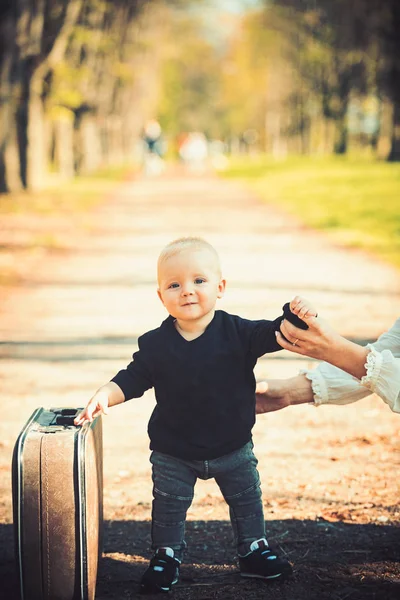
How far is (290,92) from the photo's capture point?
202ft

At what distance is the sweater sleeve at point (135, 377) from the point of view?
3322 millimetres

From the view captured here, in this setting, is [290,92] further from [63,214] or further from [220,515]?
[220,515]

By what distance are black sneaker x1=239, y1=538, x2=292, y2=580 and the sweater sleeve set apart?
0.72 m

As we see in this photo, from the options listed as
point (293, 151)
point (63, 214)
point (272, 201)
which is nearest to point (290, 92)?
point (293, 151)

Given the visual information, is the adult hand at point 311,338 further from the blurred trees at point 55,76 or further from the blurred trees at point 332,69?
the blurred trees at point 332,69

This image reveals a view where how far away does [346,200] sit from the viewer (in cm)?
2122

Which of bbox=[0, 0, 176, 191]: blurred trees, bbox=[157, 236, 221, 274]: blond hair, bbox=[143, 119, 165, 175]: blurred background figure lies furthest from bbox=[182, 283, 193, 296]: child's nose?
bbox=[143, 119, 165, 175]: blurred background figure

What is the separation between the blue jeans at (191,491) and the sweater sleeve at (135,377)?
239 mm

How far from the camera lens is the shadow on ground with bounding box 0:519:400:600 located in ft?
10.8

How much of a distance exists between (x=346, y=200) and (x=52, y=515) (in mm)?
18836

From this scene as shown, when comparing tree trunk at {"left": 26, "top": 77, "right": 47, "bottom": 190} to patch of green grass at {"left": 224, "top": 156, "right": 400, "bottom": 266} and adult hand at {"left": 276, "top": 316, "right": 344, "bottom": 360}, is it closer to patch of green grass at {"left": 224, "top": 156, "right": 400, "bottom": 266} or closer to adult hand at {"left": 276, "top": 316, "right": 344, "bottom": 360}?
patch of green grass at {"left": 224, "top": 156, "right": 400, "bottom": 266}

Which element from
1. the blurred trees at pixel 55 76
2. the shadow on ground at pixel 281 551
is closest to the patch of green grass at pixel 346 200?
the blurred trees at pixel 55 76

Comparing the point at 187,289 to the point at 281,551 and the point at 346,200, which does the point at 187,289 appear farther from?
the point at 346,200

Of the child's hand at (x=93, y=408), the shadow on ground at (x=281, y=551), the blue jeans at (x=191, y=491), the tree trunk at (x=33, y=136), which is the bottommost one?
the shadow on ground at (x=281, y=551)
